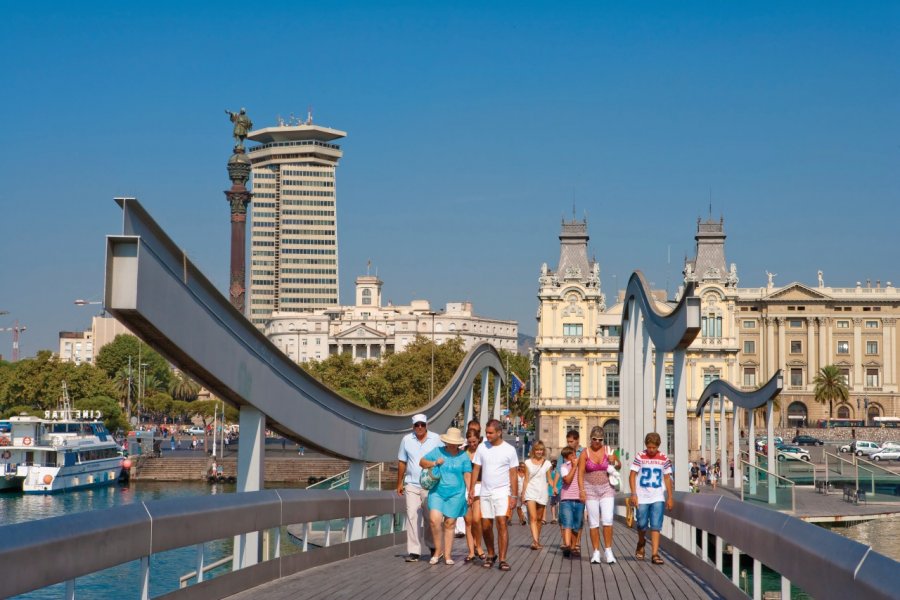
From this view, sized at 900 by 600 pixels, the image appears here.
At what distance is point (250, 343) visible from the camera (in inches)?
562

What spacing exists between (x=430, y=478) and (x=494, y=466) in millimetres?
945

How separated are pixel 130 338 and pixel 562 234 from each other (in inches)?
3614

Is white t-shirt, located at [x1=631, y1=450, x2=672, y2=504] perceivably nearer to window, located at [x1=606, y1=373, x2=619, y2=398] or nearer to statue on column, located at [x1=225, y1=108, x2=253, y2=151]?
statue on column, located at [x1=225, y1=108, x2=253, y2=151]

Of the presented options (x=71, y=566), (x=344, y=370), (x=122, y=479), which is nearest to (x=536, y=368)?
(x=344, y=370)

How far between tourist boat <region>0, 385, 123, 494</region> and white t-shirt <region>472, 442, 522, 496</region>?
5756 cm

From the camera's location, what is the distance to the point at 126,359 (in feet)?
556

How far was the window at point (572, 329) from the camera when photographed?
315 feet

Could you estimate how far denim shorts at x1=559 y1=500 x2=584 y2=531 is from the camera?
603 inches

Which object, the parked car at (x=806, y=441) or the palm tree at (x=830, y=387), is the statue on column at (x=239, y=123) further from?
the palm tree at (x=830, y=387)

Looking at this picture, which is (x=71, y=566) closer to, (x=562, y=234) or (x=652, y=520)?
(x=652, y=520)

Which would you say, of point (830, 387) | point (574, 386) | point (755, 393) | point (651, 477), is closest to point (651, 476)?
point (651, 477)

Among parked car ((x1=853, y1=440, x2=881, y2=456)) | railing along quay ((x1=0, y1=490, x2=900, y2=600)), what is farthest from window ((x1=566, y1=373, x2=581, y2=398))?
railing along quay ((x1=0, y1=490, x2=900, y2=600))

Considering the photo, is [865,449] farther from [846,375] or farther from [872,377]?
[872,377]

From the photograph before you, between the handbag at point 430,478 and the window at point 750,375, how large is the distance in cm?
12412
